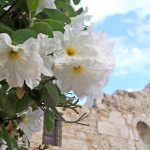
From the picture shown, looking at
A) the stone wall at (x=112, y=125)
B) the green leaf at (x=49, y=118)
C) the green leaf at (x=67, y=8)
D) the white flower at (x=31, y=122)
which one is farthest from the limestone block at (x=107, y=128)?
the green leaf at (x=67, y=8)

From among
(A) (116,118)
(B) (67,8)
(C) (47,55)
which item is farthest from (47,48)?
(A) (116,118)

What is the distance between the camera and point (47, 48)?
728 mm

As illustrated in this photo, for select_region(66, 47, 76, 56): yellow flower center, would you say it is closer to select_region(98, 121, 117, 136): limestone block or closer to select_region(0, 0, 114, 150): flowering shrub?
select_region(0, 0, 114, 150): flowering shrub

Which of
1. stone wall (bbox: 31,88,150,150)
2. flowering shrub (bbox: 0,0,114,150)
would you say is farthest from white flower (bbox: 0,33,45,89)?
stone wall (bbox: 31,88,150,150)

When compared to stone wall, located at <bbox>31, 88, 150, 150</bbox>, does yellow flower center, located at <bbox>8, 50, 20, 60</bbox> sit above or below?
below

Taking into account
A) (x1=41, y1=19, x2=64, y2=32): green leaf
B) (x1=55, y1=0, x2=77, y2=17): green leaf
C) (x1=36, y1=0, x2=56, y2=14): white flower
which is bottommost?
(x1=41, y1=19, x2=64, y2=32): green leaf

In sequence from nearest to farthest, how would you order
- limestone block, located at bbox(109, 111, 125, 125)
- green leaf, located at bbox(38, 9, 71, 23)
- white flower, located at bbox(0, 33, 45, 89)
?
white flower, located at bbox(0, 33, 45, 89) → green leaf, located at bbox(38, 9, 71, 23) → limestone block, located at bbox(109, 111, 125, 125)

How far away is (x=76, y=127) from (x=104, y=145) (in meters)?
0.63

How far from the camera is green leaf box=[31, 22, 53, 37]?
2.65ft

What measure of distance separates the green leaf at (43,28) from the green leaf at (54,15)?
0.10 m

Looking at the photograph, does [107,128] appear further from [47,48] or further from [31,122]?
[47,48]

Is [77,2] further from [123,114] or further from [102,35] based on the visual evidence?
[123,114]

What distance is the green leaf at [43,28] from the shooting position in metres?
0.81

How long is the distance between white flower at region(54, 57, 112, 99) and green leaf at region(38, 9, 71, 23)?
0.67 feet
